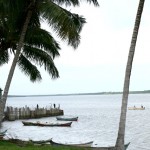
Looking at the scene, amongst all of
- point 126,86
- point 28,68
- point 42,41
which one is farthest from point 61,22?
point 28,68

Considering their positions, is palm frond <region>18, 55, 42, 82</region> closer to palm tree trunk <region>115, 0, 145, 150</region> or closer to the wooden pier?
palm tree trunk <region>115, 0, 145, 150</region>

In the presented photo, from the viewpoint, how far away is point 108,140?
143ft

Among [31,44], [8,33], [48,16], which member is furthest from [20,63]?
[48,16]

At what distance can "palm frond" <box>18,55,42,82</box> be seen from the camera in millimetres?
27698

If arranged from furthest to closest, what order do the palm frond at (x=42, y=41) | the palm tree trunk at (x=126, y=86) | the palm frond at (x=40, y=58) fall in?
the palm frond at (x=40, y=58) < the palm frond at (x=42, y=41) < the palm tree trunk at (x=126, y=86)

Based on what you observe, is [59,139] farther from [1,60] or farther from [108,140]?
[1,60]

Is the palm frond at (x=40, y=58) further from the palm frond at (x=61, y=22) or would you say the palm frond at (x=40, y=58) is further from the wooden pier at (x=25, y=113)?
the wooden pier at (x=25, y=113)

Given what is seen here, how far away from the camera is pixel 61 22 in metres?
18.9

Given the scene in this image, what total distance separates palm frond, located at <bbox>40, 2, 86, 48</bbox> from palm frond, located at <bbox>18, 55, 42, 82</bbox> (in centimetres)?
839

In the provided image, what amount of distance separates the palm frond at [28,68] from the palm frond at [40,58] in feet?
2.07

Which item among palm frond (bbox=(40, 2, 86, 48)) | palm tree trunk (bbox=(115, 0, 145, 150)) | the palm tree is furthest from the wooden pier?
palm tree trunk (bbox=(115, 0, 145, 150))

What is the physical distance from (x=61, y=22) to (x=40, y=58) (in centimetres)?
814

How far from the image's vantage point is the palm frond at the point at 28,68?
2770 cm

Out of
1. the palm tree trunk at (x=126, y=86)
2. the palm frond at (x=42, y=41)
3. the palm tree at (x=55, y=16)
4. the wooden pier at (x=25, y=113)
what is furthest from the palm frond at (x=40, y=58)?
the wooden pier at (x=25, y=113)
